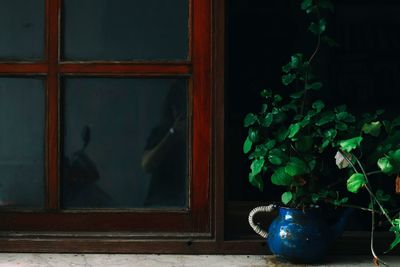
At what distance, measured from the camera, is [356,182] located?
9.96ft

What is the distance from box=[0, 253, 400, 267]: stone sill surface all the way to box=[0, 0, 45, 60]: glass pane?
2.97ft

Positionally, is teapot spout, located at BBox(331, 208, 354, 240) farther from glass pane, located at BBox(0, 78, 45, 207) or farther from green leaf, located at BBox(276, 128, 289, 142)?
glass pane, located at BBox(0, 78, 45, 207)

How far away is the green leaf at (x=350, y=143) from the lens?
3025mm

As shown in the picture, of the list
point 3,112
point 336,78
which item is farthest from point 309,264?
point 3,112

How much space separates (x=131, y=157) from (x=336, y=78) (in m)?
1.24

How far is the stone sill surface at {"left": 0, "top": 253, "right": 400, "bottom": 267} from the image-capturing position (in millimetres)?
3266

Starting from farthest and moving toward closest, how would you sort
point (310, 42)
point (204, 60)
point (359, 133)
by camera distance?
point (310, 42) → point (204, 60) → point (359, 133)

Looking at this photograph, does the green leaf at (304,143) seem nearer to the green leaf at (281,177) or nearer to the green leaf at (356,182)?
the green leaf at (281,177)

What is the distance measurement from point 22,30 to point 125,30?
1.54 ft

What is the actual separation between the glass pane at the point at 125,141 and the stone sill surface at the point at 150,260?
248 millimetres

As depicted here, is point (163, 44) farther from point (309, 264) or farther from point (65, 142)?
point (309, 264)

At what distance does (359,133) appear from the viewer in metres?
3.20

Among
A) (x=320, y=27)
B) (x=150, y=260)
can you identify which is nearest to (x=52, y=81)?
(x=150, y=260)

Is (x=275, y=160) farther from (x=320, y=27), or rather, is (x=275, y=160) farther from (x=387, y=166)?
(x=320, y=27)
